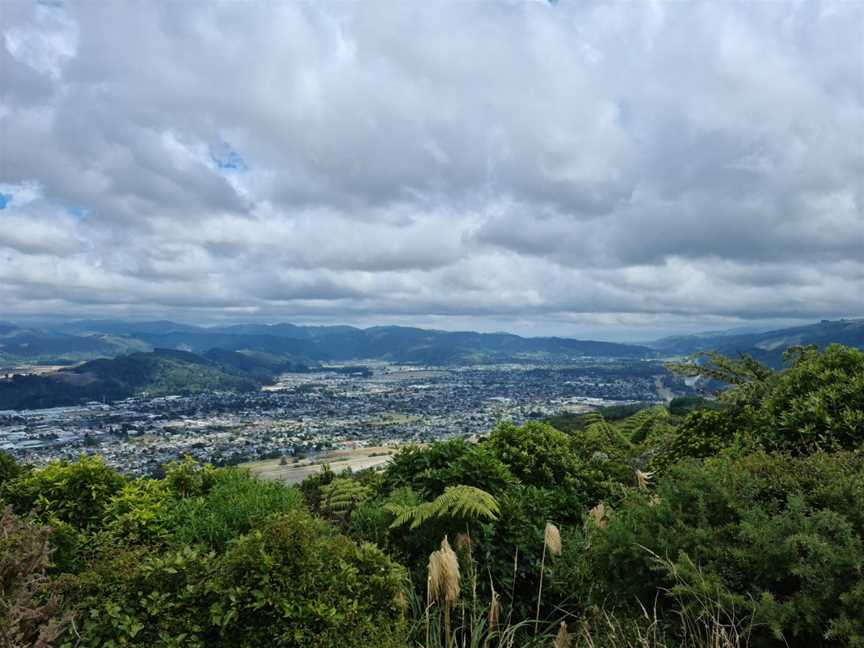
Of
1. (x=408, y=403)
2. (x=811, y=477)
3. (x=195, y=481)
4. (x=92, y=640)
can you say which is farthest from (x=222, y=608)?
(x=408, y=403)

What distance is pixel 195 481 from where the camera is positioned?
698cm

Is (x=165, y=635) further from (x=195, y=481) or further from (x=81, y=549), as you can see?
(x=195, y=481)

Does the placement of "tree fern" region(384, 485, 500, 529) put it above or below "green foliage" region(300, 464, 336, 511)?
above

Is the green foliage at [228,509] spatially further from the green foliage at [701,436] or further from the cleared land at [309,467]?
the green foliage at [701,436]

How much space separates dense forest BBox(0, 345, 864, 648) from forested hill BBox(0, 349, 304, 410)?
96.2 metres

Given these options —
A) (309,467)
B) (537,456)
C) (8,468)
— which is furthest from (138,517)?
(309,467)

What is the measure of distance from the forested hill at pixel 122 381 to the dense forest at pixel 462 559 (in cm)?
9619

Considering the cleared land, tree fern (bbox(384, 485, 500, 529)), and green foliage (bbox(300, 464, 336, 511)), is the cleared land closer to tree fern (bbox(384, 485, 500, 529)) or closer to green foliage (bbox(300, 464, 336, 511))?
green foliage (bbox(300, 464, 336, 511))

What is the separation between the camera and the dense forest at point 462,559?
3533 millimetres

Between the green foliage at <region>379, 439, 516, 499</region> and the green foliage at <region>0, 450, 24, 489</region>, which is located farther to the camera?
the green foliage at <region>0, 450, 24, 489</region>

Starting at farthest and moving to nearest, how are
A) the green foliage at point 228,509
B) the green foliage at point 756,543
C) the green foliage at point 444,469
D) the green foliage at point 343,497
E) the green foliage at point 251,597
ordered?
the green foliage at point 343,497 → the green foliage at point 444,469 → the green foliage at point 228,509 → the green foliage at point 251,597 → the green foliage at point 756,543

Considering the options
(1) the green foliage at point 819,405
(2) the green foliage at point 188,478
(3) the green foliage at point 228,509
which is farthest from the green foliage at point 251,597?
(1) the green foliage at point 819,405

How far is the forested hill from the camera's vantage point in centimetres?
8675

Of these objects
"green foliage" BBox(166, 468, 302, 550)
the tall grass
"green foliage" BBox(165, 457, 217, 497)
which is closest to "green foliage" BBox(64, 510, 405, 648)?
the tall grass
